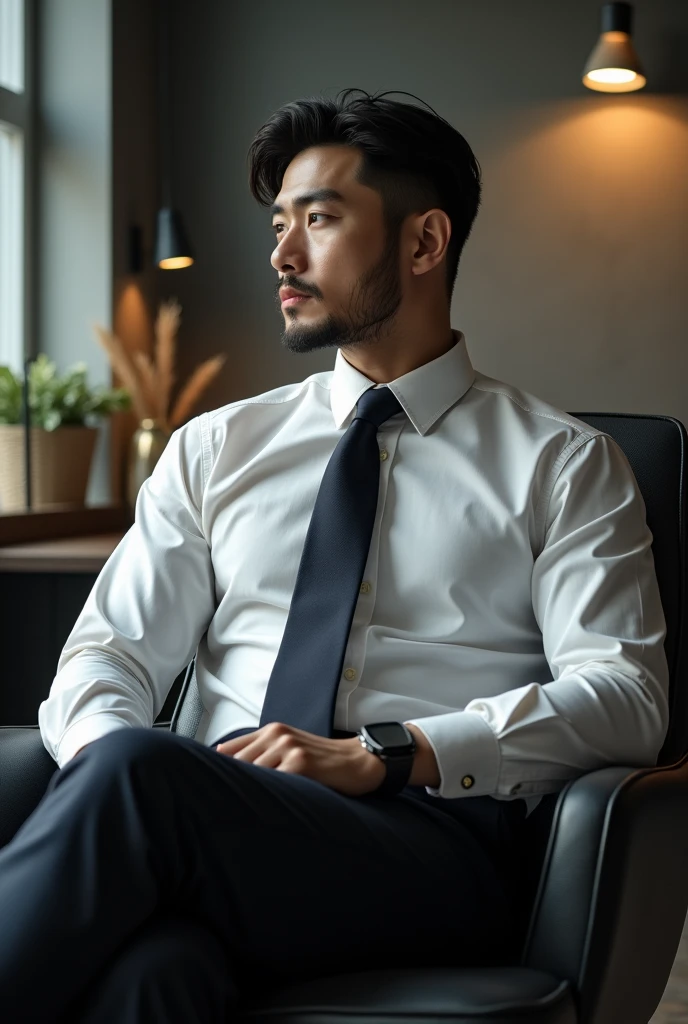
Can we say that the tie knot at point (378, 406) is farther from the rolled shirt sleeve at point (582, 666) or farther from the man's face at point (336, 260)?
the rolled shirt sleeve at point (582, 666)

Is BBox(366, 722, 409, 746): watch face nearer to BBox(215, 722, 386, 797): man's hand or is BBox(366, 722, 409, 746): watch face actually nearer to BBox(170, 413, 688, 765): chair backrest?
BBox(215, 722, 386, 797): man's hand

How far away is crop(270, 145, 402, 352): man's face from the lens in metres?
1.73

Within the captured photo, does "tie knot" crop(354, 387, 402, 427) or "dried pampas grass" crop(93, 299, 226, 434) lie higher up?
"tie knot" crop(354, 387, 402, 427)

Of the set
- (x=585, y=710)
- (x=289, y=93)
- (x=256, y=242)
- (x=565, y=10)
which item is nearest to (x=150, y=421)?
(x=256, y=242)

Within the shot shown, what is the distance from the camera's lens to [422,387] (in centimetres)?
170

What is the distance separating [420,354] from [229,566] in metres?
0.44

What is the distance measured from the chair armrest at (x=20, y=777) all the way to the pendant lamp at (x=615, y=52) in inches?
110

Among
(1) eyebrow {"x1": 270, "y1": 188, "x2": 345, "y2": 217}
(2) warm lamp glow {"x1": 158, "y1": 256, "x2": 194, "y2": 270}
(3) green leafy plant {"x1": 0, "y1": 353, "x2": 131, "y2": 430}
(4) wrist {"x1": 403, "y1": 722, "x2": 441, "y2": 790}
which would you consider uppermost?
(1) eyebrow {"x1": 270, "y1": 188, "x2": 345, "y2": 217}

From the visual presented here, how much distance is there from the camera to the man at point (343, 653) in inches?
44.5

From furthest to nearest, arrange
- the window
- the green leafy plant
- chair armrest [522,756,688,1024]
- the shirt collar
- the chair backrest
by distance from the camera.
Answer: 1. the window
2. the green leafy plant
3. the shirt collar
4. the chair backrest
5. chair armrest [522,756,688,1024]

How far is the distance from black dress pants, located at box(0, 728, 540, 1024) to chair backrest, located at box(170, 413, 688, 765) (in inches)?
15.7

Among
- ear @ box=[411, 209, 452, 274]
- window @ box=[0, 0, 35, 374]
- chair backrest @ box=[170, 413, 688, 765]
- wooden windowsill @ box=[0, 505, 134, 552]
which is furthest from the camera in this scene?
window @ box=[0, 0, 35, 374]

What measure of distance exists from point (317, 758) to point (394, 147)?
0.92 metres

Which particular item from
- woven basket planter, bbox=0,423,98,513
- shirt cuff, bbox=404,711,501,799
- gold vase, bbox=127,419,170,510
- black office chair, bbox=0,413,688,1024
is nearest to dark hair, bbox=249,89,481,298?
shirt cuff, bbox=404,711,501,799
